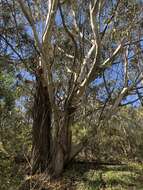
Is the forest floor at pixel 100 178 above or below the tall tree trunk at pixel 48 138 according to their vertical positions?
below

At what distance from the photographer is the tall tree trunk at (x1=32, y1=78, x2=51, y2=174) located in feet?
34.9

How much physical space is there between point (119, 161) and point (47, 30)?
188 inches

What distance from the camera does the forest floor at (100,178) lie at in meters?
10.1

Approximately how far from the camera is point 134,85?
11.6 m

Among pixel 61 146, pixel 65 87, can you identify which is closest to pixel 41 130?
pixel 61 146

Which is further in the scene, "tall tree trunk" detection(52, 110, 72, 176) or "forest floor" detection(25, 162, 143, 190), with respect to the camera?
"tall tree trunk" detection(52, 110, 72, 176)

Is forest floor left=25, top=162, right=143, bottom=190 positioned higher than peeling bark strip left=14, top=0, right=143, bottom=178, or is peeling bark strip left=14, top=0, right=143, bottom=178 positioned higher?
peeling bark strip left=14, top=0, right=143, bottom=178

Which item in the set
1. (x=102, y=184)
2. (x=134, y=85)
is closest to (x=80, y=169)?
(x=102, y=184)

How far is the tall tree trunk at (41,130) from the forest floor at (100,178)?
0.63 metres

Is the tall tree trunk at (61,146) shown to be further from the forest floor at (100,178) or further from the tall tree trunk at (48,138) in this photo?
the forest floor at (100,178)

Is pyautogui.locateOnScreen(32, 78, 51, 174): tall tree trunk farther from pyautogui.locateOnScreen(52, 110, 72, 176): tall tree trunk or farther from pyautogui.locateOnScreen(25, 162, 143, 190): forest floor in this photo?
pyautogui.locateOnScreen(25, 162, 143, 190): forest floor

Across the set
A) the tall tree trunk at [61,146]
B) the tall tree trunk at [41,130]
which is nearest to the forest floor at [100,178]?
the tall tree trunk at [61,146]

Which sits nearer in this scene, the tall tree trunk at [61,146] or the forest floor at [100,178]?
the forest floor at [100,178]

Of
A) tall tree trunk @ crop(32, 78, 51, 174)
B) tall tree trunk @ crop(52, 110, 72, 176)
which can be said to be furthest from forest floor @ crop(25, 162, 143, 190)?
tall tree trunk @ crop(32, 78, 51, 174)
